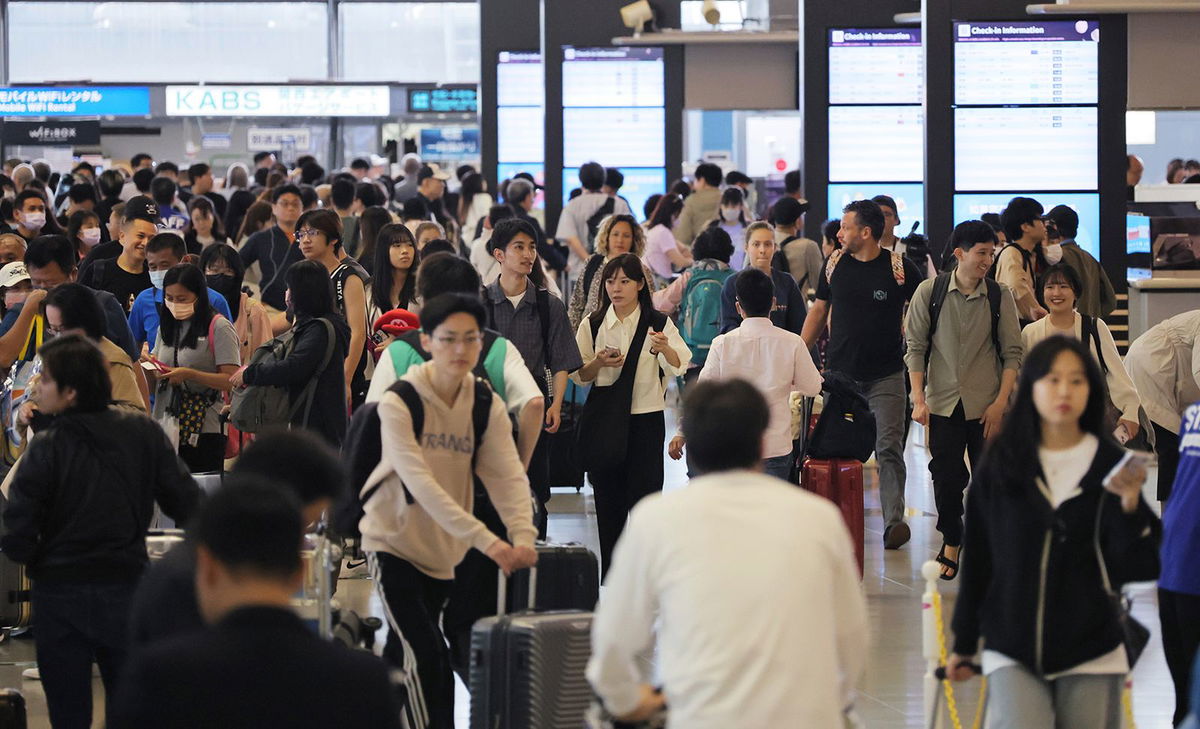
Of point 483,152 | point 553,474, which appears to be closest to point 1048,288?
point 553,474

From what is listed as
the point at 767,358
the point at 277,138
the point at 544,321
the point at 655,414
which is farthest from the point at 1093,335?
the point at 277,138

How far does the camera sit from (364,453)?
16.0 ft

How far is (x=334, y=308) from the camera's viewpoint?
7094mm

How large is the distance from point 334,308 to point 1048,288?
292cm

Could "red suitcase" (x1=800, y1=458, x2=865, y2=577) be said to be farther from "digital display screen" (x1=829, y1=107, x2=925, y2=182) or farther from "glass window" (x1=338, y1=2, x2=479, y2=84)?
"glass window" (x1=338, y1=2, x2=479, y2=84)

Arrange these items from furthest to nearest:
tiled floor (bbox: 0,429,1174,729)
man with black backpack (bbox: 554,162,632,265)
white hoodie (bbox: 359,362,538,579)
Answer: man with black backpack (bbox: 554,162,632,265), tiled floor (bbox: 0,429,1174,729), white hoodie (bbox: 359,362,538,579)

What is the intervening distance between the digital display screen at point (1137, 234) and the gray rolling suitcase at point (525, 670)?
841 cm

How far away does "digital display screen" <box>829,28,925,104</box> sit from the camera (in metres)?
13.5

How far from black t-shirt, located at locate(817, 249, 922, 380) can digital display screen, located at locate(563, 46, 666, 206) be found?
28.0 feet

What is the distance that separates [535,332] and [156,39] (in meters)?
22.5

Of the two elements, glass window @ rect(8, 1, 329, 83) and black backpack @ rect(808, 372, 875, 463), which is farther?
glass window @ rect(8, 1, 329, 83)

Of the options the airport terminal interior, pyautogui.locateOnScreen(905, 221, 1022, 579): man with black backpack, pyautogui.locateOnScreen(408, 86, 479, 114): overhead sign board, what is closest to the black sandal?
pyautogui.locateOnScreen(905, 221, 1022, 579): man with black backpack

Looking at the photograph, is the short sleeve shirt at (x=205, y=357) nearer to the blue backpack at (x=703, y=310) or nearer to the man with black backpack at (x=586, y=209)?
the blue backpack at (x=703, y=310)

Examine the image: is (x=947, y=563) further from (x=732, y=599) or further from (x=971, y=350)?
(x=732, y=599)
